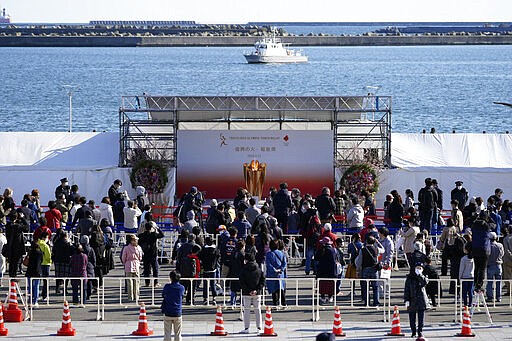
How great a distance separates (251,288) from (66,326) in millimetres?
2760

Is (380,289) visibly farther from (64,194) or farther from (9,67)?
(9,67)

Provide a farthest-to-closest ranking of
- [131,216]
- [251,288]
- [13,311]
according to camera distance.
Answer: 1. [131,216]
2. [13,311]
3. [251,288]

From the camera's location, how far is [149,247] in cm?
2128

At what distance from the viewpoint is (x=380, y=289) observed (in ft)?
67.6

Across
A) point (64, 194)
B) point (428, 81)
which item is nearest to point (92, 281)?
point (64, 194)

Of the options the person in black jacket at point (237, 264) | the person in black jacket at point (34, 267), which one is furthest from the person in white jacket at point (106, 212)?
the person in black jacket at point (237, 264)

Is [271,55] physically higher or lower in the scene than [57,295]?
higher

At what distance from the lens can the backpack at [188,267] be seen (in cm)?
1964

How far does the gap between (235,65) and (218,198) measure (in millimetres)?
135917

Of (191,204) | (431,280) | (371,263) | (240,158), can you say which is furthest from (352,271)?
(240,158)

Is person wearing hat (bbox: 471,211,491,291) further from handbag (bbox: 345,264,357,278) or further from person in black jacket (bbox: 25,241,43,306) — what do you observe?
person in black jacket (bbox: 25,241,43,306)

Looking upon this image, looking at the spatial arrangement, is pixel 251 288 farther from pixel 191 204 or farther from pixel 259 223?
pixel 191 204

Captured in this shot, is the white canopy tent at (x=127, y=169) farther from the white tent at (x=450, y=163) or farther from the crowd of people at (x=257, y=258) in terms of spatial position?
the crowd of people at (x=257, y=258)

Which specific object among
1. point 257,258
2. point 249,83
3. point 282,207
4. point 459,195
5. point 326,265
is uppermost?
point 249,83
